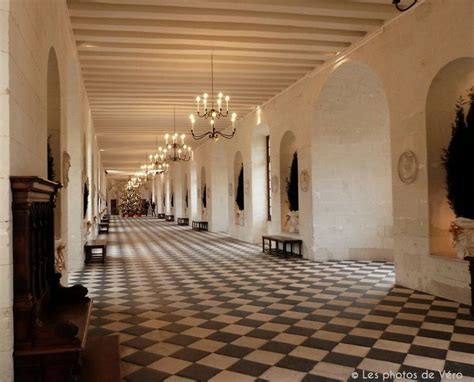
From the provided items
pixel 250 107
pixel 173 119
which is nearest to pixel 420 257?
pixel 250 107

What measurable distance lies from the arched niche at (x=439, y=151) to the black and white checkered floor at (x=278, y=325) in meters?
0.92

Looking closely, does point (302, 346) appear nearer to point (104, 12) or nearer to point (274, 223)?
point (104, 12)

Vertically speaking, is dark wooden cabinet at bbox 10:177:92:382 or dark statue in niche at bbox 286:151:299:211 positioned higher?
dark statue in niche at bbox 286:151:299:211

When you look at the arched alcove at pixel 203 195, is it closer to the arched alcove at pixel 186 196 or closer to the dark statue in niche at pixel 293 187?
the arched alcove at pixel 186 196

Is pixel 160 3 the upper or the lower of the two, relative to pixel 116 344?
upper

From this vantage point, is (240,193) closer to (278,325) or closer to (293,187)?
(293,187)

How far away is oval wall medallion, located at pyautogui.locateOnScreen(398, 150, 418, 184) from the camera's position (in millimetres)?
6680

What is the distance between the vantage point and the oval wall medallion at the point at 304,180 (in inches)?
400

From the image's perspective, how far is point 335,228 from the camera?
391 inches

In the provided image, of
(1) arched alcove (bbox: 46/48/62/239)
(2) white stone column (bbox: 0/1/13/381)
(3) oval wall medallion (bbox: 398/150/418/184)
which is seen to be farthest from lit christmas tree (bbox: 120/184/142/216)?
(2) white stone column (bbox: 0/1/13/381)

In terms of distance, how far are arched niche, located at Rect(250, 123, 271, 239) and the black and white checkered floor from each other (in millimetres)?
5294

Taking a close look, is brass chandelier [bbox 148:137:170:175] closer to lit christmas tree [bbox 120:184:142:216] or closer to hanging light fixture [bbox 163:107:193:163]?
hanging light fixture [bbox 163:107:193:163]

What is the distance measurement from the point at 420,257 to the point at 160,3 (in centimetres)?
532

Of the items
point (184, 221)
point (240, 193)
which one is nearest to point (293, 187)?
point (240, 193)
